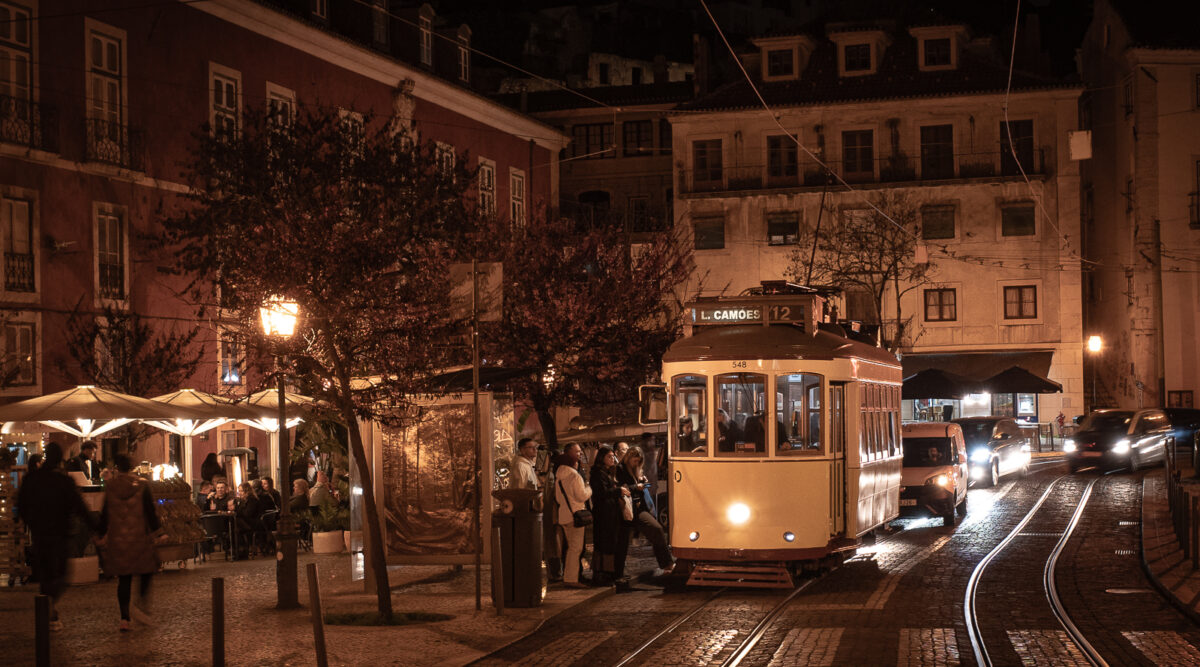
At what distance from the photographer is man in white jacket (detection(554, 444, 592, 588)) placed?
17.1m

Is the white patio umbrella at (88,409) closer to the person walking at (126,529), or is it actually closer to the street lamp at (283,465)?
the street lamp at (283,465)

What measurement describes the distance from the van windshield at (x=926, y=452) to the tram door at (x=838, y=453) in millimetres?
8562

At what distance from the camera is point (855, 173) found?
53.9m

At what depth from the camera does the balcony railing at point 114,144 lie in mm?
28734

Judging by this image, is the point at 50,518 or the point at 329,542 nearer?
the point at 50,518

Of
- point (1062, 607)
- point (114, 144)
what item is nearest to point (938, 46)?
point (114, 144)

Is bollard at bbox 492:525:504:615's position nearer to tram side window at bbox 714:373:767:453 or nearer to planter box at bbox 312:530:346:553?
tram side window at bbox 714:373:767:453

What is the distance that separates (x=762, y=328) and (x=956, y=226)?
38.0 meters

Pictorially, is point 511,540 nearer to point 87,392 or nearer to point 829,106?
point 87,392

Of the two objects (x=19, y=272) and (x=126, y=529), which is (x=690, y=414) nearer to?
(x=126, y=529)

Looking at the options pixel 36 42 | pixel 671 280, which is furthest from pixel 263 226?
pixel 671 280

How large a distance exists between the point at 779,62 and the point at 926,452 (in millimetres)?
33176

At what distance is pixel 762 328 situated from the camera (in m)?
17.0

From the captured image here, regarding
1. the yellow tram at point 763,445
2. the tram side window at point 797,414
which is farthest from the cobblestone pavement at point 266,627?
the tram side window at point 797,414
